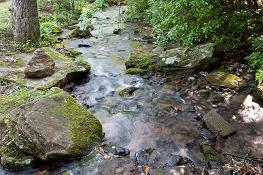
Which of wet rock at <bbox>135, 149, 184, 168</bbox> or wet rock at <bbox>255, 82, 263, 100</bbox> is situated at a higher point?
wet rock at <bbox>255, 82, 263, 100</bbox>

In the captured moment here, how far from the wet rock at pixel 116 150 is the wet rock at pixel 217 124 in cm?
155

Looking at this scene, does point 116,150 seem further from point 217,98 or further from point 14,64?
point 14,64

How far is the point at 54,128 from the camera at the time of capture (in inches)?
204

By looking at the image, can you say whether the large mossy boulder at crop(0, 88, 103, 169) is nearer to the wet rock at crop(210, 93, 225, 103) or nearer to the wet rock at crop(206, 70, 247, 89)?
the wet rock at crop(210, 93, 225, 103)

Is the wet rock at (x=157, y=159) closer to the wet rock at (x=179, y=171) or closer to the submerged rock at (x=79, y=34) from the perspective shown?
the wet rock at (x=179, y=171)

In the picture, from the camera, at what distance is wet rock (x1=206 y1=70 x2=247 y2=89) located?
23.6 feet

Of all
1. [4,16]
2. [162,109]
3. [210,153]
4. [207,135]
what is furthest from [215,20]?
[4,16]

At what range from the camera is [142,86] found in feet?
25.6

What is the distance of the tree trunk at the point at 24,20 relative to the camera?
9984mm

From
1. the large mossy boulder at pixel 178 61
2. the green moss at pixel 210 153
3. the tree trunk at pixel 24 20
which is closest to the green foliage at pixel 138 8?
the tree trunk at pixel 24 20

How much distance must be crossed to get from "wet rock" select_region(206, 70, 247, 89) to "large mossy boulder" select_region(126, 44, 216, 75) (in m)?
0.52

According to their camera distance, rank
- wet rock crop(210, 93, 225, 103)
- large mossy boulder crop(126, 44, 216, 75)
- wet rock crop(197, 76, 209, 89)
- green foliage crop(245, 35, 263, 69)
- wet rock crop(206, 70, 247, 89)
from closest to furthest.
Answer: wet rock crop(210, 93, 225, 103) < green foliage crop(245, 35, 263, 69) < wet rock crop(206, 70, 247, 89) < wet rock crop(197, 76, 209, 89) < large mossy boulder crop(126, 44, 216, 75)

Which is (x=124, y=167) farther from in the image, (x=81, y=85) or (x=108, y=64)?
(x=108, y=64)

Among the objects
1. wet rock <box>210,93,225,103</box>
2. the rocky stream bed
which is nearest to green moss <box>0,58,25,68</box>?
the rocky stream bed
